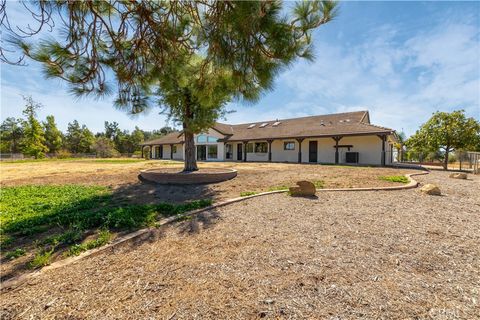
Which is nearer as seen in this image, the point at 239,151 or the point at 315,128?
the point at 315,128

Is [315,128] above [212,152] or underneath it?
above

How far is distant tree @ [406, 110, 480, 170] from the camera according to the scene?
14.3 metres

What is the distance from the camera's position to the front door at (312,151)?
66.3 ft

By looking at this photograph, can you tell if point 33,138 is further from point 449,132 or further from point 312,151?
point 449,132

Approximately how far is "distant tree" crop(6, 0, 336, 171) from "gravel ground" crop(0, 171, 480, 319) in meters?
2.70

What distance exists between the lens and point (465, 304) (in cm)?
210

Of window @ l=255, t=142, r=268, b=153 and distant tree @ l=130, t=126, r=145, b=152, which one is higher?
distant tree @ l=130, t=126, r=145, b=152

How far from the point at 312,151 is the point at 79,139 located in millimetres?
50513

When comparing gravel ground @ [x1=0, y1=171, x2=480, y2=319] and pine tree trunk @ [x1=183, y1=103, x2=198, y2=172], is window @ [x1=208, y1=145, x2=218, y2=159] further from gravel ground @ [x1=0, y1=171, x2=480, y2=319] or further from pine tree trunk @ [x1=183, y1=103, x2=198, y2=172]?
gravel ground @ [x1=0, y1=171, x2=480, y2=319]

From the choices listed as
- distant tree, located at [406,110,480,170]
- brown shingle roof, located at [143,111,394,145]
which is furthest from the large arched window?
distant tree, located at [406,110,480,170]

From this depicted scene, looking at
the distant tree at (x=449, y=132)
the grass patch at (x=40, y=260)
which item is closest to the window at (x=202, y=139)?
the distant tree at (x=449, y=132)

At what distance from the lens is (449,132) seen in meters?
14.6

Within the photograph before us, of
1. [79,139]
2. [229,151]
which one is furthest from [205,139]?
[79,139]

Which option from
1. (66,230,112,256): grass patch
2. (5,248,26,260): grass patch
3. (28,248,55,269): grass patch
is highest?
(66,230,112,256): grass patch
